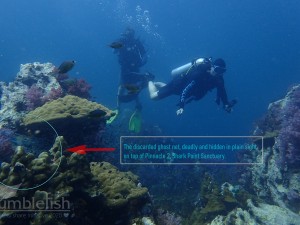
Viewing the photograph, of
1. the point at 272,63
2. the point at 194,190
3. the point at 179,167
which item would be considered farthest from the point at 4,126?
the point at 272,63

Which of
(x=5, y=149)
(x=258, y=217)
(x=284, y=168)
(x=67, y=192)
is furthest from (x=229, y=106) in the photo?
(x=67, y=192)

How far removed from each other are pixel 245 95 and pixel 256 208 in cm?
9017

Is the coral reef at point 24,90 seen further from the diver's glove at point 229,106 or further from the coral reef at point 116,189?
the diver's glove at point 229,106

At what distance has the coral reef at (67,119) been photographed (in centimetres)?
623

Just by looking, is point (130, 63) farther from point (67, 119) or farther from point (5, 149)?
point (5, 149)

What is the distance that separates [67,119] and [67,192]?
2.52m

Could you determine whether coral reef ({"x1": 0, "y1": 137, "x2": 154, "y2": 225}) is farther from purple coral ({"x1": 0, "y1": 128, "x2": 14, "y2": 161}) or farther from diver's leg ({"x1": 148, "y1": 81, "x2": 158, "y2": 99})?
diver's leg ({"x1": 148, "y1": 81, "x2": 158, "y2": 99})

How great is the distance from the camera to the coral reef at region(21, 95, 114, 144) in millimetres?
6234

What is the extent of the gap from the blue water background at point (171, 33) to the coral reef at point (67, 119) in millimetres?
102676

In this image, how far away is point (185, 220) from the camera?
8352mm

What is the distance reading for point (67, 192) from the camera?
13.0 ft

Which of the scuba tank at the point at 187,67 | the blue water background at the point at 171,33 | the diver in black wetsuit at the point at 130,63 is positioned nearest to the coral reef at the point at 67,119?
the scuba tank at the point at 187,67

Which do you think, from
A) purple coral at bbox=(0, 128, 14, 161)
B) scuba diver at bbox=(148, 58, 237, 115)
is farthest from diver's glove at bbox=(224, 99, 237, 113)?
purple coral at bbox=(0, 128, 14, 161)

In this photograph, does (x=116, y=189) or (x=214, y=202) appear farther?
(x=214, y=202)
